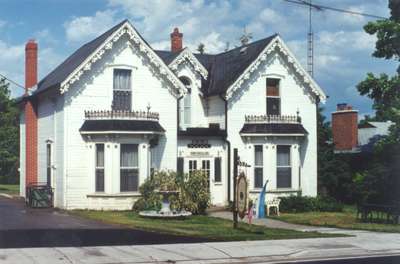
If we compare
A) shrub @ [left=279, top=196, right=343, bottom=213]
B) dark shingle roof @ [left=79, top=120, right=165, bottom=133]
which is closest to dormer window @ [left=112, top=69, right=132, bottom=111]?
dark shingle roof @ [left=79, top=120, right=165, bottom=133]

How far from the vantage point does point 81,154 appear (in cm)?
2942

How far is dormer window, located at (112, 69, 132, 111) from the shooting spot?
30.2 metres

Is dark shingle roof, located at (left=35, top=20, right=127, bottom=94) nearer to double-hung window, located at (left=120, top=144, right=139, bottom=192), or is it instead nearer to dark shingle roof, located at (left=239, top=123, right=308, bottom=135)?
double-hung window, located at (left=120, top=144, right=139, bottom=192)

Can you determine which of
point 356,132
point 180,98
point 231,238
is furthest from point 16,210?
point 356,132

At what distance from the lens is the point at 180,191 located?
28.2 meters

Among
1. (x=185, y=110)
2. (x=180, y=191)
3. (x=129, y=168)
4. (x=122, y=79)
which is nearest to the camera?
(x=180, y=191)

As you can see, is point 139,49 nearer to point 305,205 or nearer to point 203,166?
point 203,166

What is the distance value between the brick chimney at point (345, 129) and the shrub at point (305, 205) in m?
11.4

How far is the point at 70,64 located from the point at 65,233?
1332 centimetres

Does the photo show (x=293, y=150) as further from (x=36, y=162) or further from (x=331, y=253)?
(x=331, y=253)

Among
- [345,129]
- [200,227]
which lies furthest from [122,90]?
[345,129]

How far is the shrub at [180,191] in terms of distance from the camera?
28141 millimetres

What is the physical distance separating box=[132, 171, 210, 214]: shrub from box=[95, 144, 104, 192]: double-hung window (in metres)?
1.67

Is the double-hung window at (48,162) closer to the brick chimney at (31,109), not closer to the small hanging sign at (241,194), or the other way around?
the brick chimney at (31,109)
